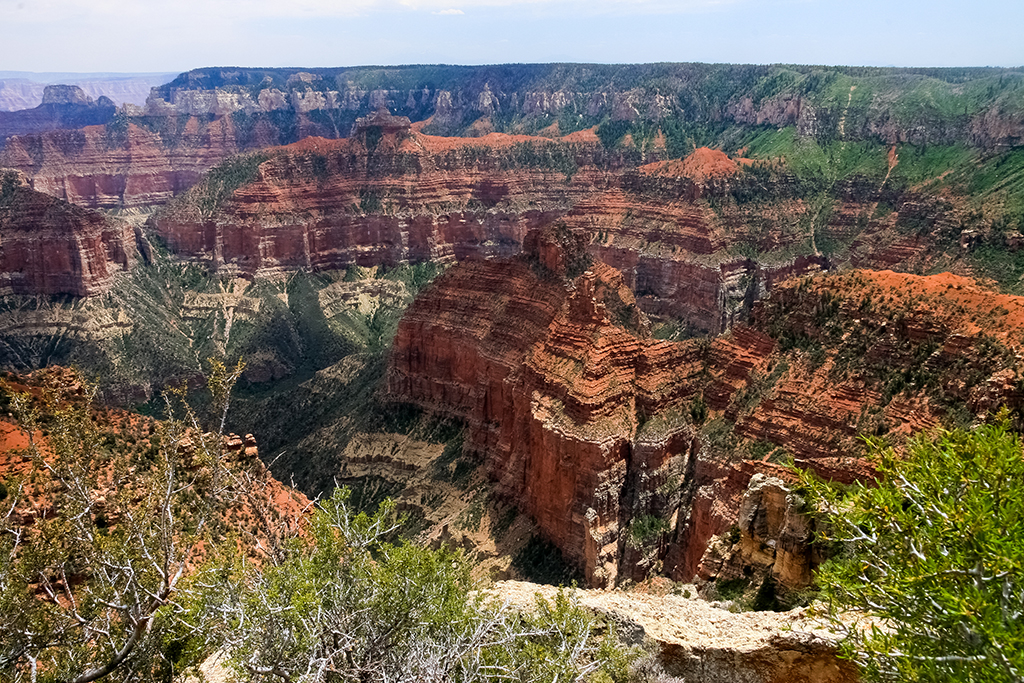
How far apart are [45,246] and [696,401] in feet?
335

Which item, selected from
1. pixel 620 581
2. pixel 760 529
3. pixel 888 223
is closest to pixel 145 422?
pixel 620 581

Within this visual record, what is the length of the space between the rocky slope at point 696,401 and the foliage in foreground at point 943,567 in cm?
1234

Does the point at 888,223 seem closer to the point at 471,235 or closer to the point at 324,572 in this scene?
the point at 471,235

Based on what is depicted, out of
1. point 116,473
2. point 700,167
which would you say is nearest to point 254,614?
point 116,473

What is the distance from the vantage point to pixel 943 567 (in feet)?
48.8

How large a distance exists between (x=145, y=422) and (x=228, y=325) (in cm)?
8175

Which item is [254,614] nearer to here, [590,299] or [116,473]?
[116,473]

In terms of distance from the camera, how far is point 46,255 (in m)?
104

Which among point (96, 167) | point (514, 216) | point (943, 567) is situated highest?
point (943, 567)

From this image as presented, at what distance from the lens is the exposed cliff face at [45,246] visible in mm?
103312

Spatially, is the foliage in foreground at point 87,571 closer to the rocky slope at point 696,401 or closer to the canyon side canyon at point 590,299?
the canyon side canyon at point 590,299

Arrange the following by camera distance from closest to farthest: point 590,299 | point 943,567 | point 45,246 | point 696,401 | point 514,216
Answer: point 943,567 < point 696,401 < point 590,299 < point 45,246 < point 514,216

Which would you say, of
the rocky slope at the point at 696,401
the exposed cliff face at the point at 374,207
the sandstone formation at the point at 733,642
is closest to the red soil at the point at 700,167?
the exposed cliff face at the point at 374,207

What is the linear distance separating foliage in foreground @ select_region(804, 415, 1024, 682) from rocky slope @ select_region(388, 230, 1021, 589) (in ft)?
40.5
